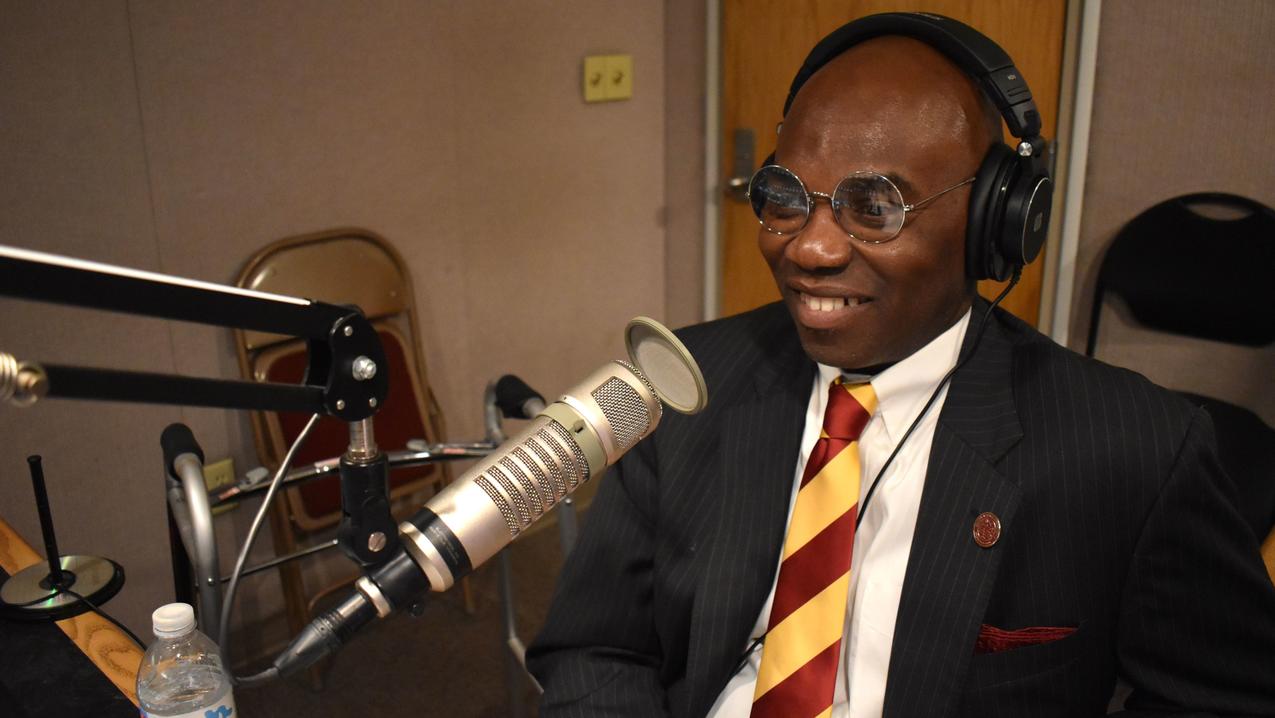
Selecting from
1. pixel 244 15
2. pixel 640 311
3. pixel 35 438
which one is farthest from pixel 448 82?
pixel 35 438

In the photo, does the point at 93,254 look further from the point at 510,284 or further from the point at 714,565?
the point at 714,565

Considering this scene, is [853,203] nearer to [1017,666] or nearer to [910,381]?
[910,381]

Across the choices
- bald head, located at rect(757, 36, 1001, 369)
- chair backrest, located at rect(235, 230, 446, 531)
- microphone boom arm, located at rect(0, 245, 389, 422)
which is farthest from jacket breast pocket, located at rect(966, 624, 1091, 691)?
chair backrest, located at rect(235, 230, 446, 531)

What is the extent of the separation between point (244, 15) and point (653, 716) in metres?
1.77

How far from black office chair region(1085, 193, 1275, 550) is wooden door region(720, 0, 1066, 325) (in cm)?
27

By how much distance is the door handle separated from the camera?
9.98 ft

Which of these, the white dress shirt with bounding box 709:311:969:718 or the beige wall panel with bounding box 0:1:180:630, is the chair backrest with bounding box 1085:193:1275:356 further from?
the beige wall panel with bounding box 0:1:180:630

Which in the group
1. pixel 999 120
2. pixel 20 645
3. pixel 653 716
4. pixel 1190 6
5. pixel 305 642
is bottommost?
pixel 653 716

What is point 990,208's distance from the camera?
44.6 inches

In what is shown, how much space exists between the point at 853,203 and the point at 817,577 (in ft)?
1.44

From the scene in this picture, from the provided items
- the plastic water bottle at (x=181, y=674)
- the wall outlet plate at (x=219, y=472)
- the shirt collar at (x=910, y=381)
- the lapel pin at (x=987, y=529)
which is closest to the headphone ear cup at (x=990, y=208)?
the shirt collar at (x=910, y=381)

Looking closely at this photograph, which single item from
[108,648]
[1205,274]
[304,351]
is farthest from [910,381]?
[304,351]

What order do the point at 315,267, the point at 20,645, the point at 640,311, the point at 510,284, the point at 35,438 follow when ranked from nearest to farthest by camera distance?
the point at 20,645 → the point at 35,438 → the point at 315,267 → the point at 510,284 → the point at 640,311

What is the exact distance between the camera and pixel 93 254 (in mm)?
2119
